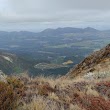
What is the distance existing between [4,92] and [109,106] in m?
3.92

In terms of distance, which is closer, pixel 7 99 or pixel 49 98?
pixel 7 99

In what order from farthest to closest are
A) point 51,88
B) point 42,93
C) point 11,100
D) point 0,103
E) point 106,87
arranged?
point 106,87, point 51,88, point 42,93, point 11,100, point 0,103

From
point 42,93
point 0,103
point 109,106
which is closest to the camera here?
point 0,103

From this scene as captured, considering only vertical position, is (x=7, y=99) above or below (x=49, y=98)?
above

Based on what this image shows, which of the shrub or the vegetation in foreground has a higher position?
the shrub

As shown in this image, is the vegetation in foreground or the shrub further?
the vegetation in foreground

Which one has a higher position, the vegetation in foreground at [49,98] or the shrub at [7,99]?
A: the shrub at [7,99]

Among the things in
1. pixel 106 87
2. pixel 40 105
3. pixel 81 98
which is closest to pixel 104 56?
pixel 106 87

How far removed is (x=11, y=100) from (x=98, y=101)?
11.8 feet

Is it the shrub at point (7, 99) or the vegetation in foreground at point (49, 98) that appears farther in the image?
the vegetation in foreground at point (49, 98)

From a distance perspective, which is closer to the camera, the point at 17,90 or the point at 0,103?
the point at 0,103

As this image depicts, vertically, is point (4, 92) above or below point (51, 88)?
→ above

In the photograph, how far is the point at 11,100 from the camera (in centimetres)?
788

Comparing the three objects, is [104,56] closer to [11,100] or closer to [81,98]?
[81,98]
